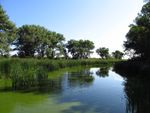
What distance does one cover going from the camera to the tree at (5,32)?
39.2 m

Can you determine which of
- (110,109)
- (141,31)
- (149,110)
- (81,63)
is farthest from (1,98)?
(81,63)

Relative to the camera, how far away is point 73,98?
1298cm

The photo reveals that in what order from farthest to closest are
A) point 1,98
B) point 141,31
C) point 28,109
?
1. point 141,31
2. point 1,98
3. point 28,109

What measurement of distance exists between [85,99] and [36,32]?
47215 millimetres

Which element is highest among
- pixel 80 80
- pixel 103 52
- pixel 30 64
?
pixel 103 52

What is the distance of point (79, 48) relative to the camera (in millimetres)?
87750

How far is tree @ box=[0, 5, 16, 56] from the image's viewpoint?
39.2 metres

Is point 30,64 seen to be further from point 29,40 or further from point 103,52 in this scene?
point 103,52

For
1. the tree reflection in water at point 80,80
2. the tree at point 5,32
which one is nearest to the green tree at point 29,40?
the tree at point 5,32

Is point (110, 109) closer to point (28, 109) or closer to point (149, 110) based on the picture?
point (149, 110)

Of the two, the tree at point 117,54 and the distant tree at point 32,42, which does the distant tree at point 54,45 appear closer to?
the distant tree at point 32,42

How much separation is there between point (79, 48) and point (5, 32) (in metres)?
47.9

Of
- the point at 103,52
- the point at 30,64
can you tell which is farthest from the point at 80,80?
the point at 103,52

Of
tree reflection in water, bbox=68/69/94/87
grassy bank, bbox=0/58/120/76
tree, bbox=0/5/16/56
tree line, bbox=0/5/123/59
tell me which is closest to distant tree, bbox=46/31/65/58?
tree line, bbox=0/5/123/59
